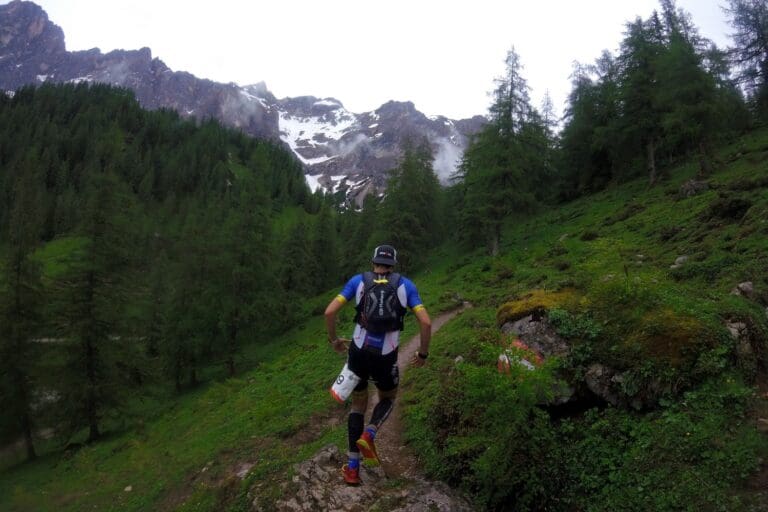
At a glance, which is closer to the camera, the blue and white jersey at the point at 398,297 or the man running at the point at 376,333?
the man running at the point at 376,333

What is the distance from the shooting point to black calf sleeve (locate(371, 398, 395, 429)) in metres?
6.16

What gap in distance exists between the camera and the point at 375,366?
6043 mm

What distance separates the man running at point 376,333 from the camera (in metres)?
5.88

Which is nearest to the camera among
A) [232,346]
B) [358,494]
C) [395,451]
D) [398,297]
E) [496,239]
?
[358,494]

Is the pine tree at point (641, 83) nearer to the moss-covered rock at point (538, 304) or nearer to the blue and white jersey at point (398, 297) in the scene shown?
the moss-covered rock at point (538, 304)

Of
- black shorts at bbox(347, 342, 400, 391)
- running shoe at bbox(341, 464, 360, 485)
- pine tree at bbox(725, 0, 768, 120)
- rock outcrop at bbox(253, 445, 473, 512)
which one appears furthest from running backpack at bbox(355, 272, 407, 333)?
pine tree at bbox(725, 0, 768, 120)

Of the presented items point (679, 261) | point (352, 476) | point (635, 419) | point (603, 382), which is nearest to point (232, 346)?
point (352, 476)

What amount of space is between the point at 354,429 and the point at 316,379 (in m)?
8.83

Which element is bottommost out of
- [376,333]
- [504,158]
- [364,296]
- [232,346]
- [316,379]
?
[232,346]

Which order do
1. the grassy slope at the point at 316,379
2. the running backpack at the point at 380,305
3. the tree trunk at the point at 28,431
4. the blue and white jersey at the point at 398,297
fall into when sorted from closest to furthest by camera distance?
1. the running backpack at the point at 380,305
2. the blue and white jersey at the point at 398,297
3. the grassy slope at the point at 316,379
4. the tree trunk at the point at 28,431

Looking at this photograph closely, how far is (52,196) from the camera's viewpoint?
295 feet

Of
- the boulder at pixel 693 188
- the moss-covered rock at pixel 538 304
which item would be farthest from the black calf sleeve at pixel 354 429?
the boulder at pixel 693 188

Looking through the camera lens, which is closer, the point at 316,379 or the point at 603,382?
the point at 603,382

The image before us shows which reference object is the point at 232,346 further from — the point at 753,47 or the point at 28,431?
the point at 753,47
